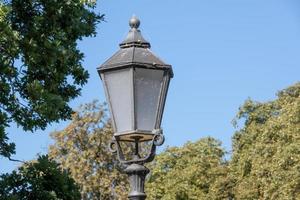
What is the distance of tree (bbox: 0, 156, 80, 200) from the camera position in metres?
11.4

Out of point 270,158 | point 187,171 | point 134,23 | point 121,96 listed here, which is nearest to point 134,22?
point 134,23

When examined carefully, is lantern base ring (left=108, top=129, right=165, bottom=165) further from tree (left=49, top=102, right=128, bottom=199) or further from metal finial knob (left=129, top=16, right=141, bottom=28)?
tree (left=49, top=102, right=128, bottom=199)

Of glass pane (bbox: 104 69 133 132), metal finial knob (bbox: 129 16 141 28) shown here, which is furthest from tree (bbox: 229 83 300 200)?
glass pane (bbox: 104 69 133 132)

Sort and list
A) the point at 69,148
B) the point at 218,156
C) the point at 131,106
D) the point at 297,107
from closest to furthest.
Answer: the point at 131,106 < the point at 297,107 < the point at 69,148 < the point at 218,156

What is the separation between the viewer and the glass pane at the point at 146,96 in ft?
20.2

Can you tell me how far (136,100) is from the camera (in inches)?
243

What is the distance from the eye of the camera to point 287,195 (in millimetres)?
32875

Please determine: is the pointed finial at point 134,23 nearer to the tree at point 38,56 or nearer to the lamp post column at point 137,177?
the lamp post column at point 137,177

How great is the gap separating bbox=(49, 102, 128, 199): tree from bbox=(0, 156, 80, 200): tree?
2730 centimetres

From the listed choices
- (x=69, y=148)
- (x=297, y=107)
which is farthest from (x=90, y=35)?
(x=69, y=148)

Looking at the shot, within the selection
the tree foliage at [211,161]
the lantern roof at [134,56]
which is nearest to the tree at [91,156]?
the tree foliage at [211,161]

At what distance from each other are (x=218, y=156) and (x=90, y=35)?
40.9m

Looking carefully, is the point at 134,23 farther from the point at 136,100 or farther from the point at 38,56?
the point at 38,56

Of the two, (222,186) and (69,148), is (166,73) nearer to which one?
(69,148)
